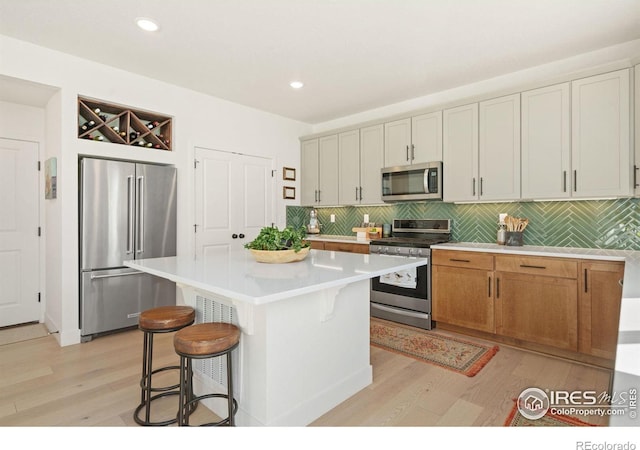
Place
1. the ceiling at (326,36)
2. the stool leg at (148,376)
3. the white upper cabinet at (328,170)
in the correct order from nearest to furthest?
1. the stool leg at (148,376)
2. the ceiling at (326,36)
3. the white upper cabinet at (328,170)

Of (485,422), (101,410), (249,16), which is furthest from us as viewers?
(249,16)

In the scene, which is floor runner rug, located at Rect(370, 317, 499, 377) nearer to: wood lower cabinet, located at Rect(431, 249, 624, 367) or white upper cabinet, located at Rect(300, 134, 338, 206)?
wood lower cabinet, located at Rect(431, 249, 624, 367)

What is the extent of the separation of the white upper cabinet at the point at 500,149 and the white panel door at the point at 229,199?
9.12ft

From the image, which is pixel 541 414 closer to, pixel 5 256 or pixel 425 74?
pixel 425 74

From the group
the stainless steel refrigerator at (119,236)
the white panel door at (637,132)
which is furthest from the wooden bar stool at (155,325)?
the white panel door at (637,132)

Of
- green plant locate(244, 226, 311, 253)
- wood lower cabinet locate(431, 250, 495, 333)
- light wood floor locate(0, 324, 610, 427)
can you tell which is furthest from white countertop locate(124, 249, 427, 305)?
wood lower cabinet locate(431, 250, 495, 333)

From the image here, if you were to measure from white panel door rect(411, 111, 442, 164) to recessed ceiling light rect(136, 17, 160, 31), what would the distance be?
278 cm

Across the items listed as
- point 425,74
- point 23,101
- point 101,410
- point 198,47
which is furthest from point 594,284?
point 23,101

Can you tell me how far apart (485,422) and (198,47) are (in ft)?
11.5

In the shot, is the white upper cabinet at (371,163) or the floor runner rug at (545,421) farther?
the white upper cabinet at (371,163)

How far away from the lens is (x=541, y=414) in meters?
2.19

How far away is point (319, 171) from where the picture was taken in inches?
207

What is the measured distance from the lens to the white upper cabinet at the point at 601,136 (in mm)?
2881

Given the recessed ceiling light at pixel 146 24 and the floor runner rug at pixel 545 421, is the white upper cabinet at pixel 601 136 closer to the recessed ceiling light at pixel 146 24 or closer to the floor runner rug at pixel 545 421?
the floor runner rug at pixel 545 421
